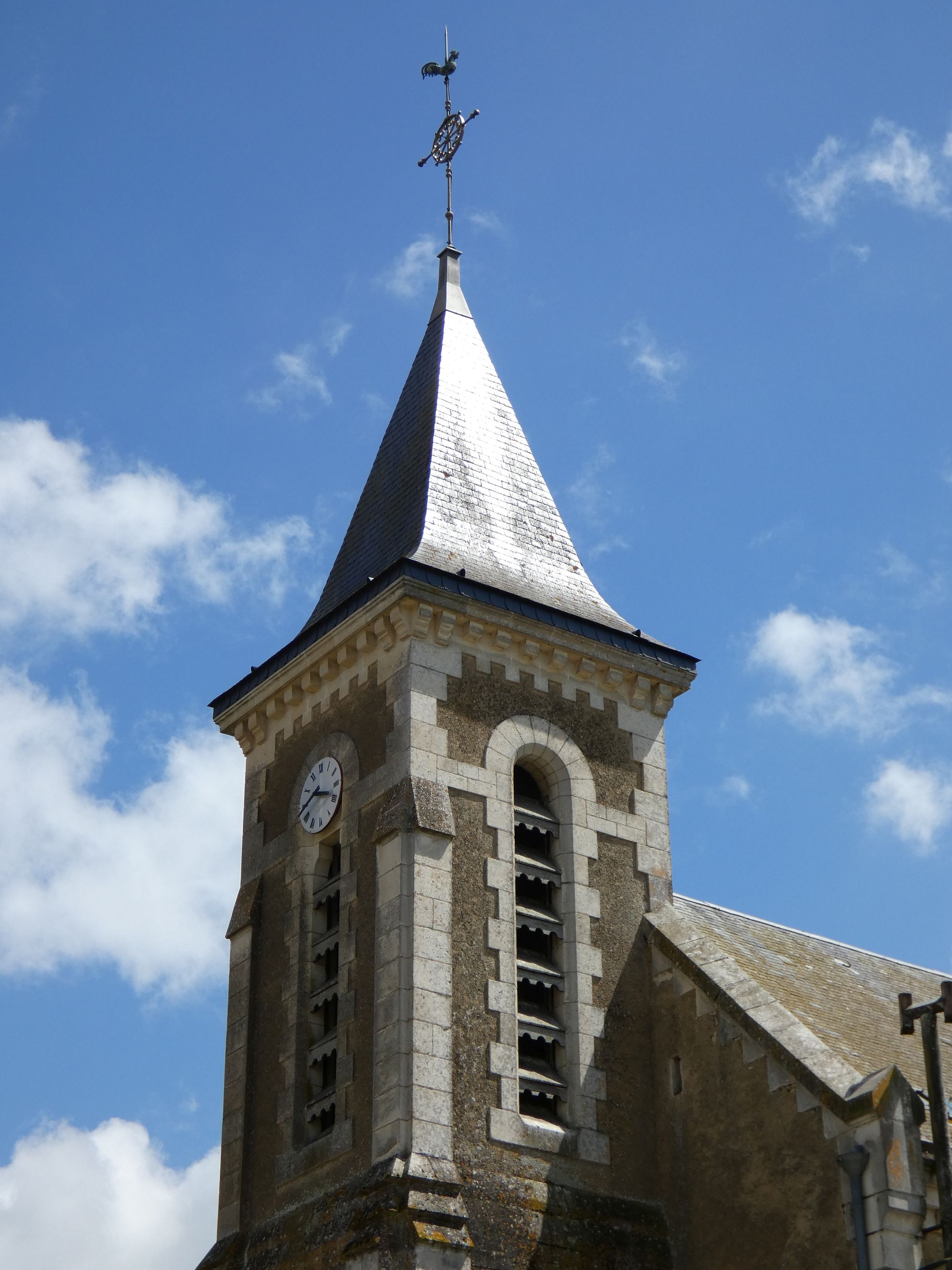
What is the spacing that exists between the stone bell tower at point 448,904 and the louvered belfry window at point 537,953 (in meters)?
0.03

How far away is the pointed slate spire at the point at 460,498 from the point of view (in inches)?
934

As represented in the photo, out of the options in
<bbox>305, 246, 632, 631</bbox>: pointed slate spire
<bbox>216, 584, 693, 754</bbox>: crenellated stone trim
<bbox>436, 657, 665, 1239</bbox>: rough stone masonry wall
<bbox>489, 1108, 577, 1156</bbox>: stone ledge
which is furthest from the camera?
<bbox>305, 246, 632, 631</bbox>: pointed slate spire

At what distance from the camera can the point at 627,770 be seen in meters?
23.2

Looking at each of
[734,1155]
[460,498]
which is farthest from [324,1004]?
[460,498]

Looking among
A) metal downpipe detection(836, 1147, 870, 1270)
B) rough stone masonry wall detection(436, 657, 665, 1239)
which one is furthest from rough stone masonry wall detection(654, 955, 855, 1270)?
rough stone masonry wall detection(436, 657, 665, 1239)

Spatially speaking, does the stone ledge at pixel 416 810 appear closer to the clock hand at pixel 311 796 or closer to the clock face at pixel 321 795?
the clock face at pixel 321 795

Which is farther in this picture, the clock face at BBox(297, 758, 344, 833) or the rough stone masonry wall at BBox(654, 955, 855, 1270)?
the clock face at BBox(297, 758, 344, 833)

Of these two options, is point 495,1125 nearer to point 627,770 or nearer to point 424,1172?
point 424,1172

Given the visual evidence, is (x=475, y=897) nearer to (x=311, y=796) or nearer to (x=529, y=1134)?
(x=529, y=1134)

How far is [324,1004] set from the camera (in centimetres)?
2150

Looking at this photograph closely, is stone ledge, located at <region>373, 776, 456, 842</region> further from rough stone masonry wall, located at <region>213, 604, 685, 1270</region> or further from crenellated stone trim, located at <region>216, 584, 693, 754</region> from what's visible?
crenellated stone trim, located at <region>216, 584, 693, 754</region>

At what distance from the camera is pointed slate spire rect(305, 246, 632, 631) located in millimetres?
23734

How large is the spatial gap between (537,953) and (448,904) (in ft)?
5.76

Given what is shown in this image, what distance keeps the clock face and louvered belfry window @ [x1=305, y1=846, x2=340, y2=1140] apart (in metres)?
0.41
